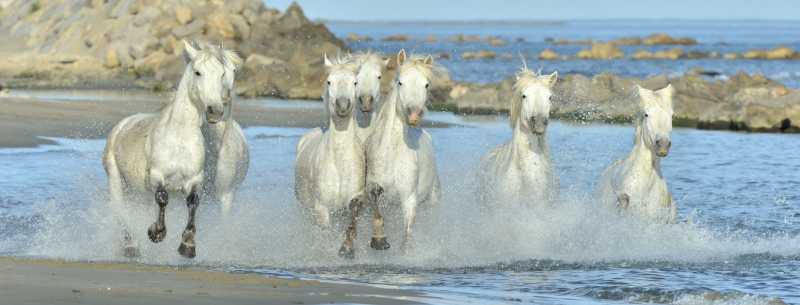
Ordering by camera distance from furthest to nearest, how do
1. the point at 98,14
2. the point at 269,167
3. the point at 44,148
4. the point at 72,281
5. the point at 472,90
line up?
the point at 98,14 < the point at 472,90 < the point at 44,148 < the point at 269,167 < the point at 72,281

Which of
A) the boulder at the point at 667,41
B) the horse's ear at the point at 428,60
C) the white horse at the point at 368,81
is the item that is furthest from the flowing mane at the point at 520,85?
the boulder at the point at 667,41

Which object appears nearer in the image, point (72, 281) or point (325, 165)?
point (72, 281)

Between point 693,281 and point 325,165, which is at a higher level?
point 325,165

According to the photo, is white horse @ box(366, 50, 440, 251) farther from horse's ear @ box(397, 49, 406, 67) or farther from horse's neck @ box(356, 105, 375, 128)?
horse's neck @ box(356, 105, 375, 128)

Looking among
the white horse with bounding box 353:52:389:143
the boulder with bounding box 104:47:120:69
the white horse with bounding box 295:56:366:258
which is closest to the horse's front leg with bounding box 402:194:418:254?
the white horse with bounding box 295:56:366:258

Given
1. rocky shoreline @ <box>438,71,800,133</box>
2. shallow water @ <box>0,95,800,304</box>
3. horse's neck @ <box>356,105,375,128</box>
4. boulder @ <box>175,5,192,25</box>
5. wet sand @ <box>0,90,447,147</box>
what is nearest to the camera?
shallow water @ <box>0,95,800,304</box>

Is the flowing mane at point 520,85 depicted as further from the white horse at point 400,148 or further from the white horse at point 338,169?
the white horse at point 338,169

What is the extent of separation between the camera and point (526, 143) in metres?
11.9

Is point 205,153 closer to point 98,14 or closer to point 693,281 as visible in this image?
point 693,281

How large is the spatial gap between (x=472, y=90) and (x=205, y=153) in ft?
74.4

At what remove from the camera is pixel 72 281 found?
8688 mm

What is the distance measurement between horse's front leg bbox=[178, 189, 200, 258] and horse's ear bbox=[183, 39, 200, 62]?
37.5 inches

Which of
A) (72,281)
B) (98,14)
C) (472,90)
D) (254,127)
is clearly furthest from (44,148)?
(98,14)

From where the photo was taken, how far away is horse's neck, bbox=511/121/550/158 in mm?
11844
